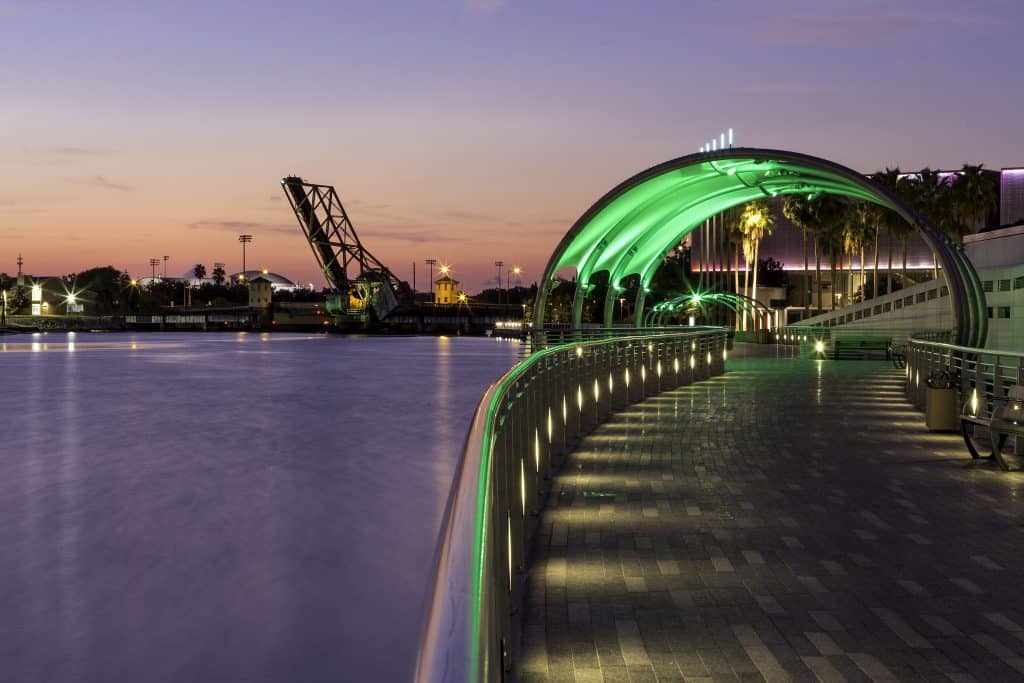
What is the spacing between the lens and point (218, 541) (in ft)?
34.3

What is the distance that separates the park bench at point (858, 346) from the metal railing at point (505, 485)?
2336cm

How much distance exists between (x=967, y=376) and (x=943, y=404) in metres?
0.62

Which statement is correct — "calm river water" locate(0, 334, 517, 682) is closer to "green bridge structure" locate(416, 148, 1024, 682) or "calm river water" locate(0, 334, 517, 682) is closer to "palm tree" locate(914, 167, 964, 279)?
"green bridge structure" locate(416, 148, 1024, 682)

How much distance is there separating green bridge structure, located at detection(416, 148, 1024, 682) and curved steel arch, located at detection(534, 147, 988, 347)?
5848 mm

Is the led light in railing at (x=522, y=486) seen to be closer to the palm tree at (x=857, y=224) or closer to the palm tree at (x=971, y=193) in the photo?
the palm tree at (x=971, y=193)

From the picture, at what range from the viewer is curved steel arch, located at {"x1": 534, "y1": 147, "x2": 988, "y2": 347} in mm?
22375

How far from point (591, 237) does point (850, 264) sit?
74.1 metres

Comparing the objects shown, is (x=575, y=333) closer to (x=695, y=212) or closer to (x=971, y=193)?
(x=695, y=212)

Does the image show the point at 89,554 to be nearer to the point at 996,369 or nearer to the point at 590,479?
the point at 590,479

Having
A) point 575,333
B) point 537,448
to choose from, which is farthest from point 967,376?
point 575,333

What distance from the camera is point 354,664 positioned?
6.89 m

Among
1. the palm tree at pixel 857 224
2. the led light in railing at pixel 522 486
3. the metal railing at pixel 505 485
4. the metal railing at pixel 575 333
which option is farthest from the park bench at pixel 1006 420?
the palm tree at pixel 857 224

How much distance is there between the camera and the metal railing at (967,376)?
11.3 meters

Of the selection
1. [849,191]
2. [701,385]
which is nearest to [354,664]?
[701,385]
